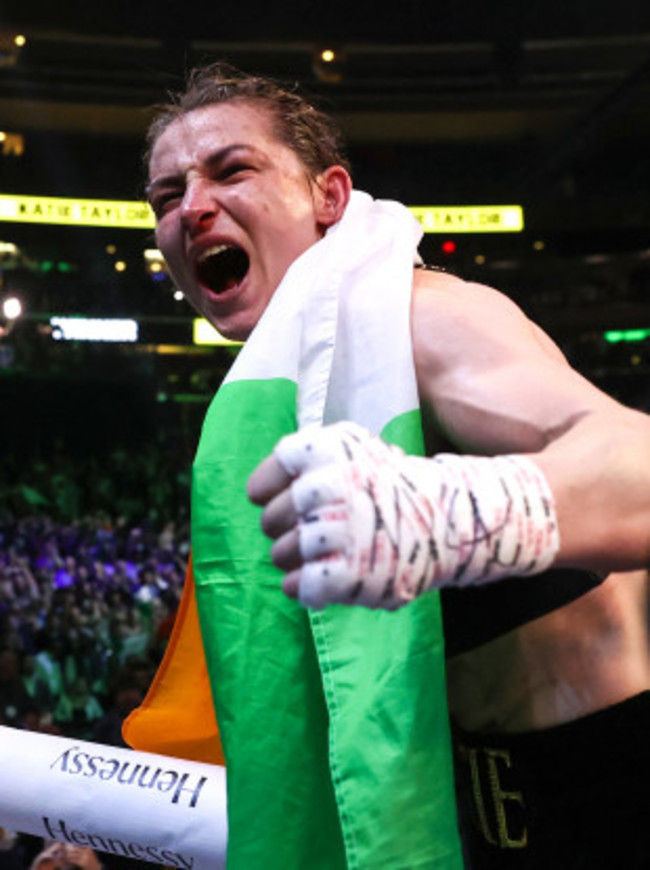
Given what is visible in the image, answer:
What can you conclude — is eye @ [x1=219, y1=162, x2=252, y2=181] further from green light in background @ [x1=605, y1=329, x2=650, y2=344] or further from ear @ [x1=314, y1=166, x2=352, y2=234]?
green light in background @ [x1=605, y1=329, x2=650, y2=344]

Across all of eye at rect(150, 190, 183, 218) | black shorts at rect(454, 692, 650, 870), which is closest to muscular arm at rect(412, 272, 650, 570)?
black shorts at rect(454, 692, 650, 870)

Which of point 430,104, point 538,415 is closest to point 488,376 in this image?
point 538,415

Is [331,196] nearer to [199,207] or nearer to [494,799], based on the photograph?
[199,207]

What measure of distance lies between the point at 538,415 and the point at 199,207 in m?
0.69

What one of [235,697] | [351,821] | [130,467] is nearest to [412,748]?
[351,821]

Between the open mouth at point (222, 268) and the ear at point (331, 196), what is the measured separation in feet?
0.39

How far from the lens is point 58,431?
1734cm

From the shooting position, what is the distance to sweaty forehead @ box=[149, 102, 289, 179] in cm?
148

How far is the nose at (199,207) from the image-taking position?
148cm

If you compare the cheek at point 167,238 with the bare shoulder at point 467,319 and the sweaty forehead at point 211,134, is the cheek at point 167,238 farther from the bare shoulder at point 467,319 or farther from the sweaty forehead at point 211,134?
the bare shoulder at point 467,319

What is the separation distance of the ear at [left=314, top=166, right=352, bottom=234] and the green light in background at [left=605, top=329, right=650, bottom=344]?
14.5 meters

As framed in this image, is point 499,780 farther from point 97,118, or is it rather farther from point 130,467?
point 130,467

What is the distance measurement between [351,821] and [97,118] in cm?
1386

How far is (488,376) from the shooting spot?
0.99 m
